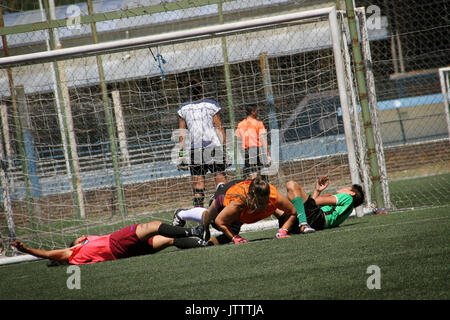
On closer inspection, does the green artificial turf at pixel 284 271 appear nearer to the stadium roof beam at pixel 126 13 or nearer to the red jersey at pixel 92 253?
the red jersey at pixel 92 253

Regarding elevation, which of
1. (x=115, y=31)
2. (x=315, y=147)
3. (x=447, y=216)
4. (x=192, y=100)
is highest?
(x=115, y=31)

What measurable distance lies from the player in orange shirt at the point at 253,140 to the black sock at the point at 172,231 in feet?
9.60

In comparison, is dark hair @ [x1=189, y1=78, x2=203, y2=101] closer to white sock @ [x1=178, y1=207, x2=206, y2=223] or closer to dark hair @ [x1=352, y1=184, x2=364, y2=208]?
white sock @ [x1=178, y1=207, x2=206, y2=223]

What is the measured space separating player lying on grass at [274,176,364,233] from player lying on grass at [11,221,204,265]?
1.30 metres

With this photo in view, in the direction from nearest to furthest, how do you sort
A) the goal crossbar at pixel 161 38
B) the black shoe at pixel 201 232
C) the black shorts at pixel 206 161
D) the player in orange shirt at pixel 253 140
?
the black shoe at pixel 201 232 → the goal crossbar at pixel 161 38 → the black shorts at pixel 206 161 → the player in orange shirt at pixel 253 140

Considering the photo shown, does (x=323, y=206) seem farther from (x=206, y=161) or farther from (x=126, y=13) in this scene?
(x=126, y=13)

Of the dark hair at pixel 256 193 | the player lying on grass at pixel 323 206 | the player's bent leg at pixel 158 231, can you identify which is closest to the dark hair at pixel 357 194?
the player lying on grass at pixel 323 206

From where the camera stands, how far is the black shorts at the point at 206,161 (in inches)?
288

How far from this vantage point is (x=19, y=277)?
5.19m

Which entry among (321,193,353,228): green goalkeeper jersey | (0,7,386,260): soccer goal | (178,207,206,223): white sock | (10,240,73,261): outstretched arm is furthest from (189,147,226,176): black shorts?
(10,240,73,261): outstretched arm
